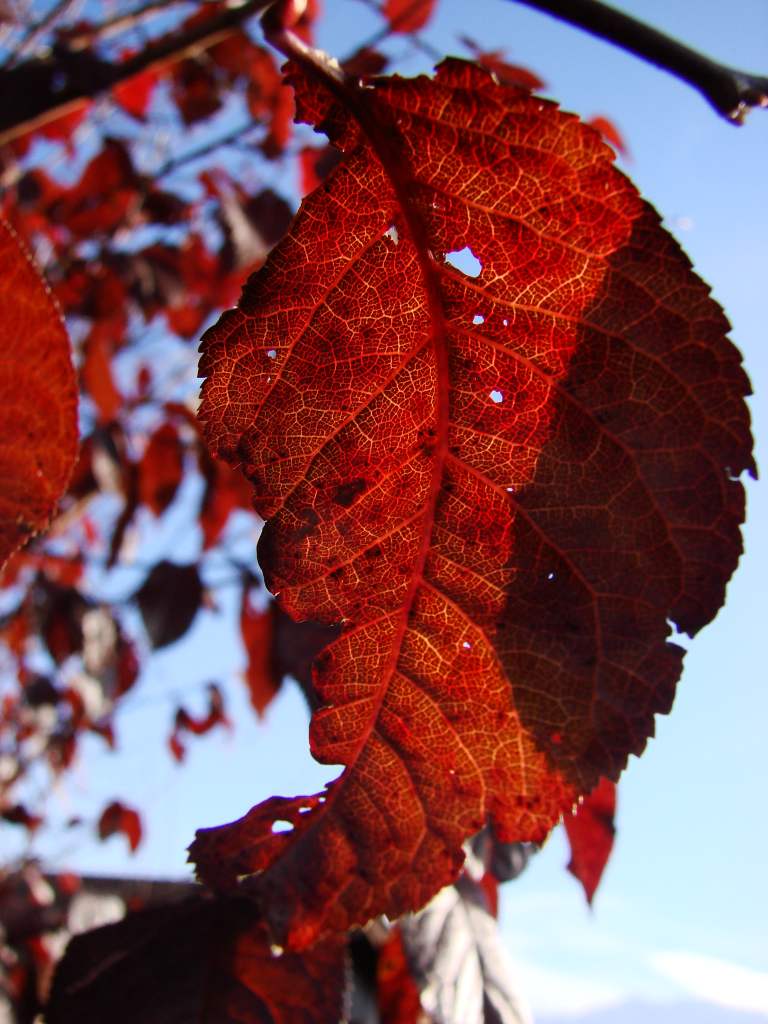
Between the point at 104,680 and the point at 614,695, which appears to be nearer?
the point at 614,695

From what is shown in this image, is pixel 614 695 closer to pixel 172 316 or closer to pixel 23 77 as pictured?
pixel 23 77

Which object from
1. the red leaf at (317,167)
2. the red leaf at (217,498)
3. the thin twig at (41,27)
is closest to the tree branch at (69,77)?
the red leaf at (317,167)

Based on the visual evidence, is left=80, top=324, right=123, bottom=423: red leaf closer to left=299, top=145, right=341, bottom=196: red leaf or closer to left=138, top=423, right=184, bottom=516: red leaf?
left=138, top=423, right=184, bottom=516: red leaf

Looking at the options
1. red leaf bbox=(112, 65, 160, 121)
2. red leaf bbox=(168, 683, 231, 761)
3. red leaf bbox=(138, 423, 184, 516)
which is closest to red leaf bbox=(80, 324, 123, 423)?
red leaf bbox=(138, 423, 184, 516)

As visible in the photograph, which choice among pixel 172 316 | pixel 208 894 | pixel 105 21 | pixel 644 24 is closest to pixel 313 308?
pixel 644 24

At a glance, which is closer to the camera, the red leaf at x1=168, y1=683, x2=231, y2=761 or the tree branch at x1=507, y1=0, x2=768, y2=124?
the tree branch at x1=507, y1=0, x2=768, y2=124

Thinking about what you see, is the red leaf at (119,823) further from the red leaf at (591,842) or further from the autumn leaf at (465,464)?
the autumn leaf at (465,464)
